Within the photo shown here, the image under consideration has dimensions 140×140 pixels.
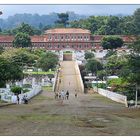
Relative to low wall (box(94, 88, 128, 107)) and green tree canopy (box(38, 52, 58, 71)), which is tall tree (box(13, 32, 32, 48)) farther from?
low wall (box(94, 88, 128, 107))

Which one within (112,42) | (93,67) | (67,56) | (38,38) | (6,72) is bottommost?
(6,72)

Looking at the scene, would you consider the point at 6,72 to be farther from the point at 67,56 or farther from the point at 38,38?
the point at 38,38

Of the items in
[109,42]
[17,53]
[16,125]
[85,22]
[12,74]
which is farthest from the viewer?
[85,22]

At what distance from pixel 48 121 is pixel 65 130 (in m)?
2.74

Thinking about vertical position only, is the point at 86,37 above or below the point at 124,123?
above

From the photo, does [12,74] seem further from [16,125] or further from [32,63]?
[32,63]

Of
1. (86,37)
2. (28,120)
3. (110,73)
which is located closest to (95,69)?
(110,73)

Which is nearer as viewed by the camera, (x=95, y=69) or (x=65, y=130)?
(x=65, y=130)

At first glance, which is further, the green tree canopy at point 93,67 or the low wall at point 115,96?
the green tree canopy at point 93,67

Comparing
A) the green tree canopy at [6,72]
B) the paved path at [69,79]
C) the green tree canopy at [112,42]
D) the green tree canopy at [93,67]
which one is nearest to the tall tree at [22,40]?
the green tree canopy at [112,42]

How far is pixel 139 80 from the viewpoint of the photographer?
107 ft

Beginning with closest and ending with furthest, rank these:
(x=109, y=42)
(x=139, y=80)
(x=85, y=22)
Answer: (x=139, y=80) < (x=109, y=42) < (x=85, y=22)

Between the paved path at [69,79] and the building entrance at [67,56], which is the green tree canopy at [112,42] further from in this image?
the paved path at [69,79]

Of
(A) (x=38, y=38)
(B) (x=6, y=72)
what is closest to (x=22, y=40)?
(A) (x=38, y=38)
